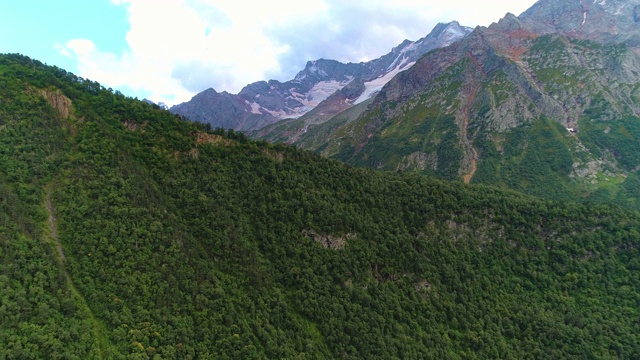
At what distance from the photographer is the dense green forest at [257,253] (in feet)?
247

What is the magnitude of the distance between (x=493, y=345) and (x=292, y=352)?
6333 centimetres

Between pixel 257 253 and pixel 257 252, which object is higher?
pixel 257 252

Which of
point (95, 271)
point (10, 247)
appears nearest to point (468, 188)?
point (95, 271)

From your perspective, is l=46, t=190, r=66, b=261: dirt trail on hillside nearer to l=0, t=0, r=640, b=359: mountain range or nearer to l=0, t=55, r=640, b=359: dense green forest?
l=0, t=0, r=640, b=359: mountain range

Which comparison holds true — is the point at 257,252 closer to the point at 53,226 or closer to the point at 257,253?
the point at 257,253

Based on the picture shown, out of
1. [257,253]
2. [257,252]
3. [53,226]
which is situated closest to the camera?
[53,226]

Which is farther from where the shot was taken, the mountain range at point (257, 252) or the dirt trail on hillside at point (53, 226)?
the dirt trail on hillside at point (53, 226)

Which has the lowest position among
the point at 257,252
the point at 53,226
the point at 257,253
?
the point at 257,253

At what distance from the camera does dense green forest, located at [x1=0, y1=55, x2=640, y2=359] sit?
7519 cm

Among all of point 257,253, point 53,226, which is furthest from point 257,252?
point 53,226

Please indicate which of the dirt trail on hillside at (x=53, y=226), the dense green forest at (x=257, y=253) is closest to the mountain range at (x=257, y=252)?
the dirt trail on hillside at (x=53, y=226)

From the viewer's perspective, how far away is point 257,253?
348 feet

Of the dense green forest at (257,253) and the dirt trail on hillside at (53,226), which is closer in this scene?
the dense green forest at (257,253)

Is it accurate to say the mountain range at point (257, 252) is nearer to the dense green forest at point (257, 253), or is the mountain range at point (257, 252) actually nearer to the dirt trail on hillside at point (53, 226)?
the dirt trail on hillside at point (53, 226)
